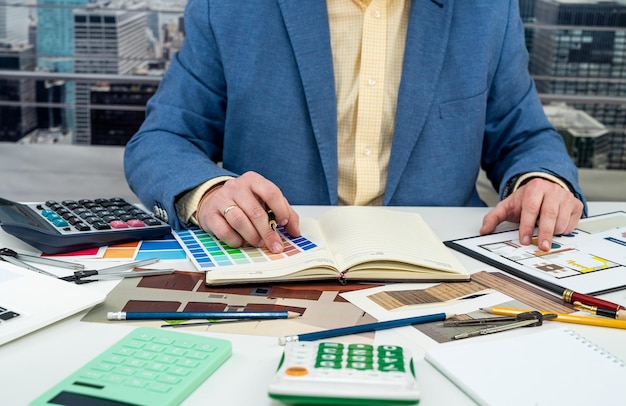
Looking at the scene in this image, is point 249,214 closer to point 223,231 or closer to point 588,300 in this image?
point 223,231

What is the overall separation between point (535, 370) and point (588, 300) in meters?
0.19

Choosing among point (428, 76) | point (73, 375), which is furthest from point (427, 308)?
point (428, 76)

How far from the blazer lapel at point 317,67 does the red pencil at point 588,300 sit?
0.58m

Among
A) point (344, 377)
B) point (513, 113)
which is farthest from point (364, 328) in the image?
point (513, 113)

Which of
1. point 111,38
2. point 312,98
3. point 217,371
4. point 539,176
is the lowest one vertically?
point 217,371

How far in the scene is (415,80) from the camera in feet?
4.18

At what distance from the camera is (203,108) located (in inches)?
51.9

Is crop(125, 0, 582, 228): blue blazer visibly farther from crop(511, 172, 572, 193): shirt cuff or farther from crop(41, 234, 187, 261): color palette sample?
crop(41, 234, 187, 261): color palette sample

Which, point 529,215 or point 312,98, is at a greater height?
point 312,98

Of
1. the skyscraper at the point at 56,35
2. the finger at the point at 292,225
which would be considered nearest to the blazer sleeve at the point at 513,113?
the finger at the point at 292,225

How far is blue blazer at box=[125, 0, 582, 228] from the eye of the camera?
49.6 inches

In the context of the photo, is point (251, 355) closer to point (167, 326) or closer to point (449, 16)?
point (167, 326)

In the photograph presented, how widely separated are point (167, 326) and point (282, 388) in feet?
0.67

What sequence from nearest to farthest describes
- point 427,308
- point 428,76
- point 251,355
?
point 251,355, point 427,308, point 428,76
